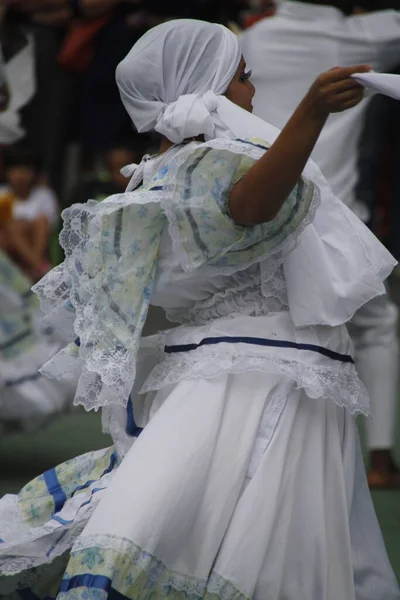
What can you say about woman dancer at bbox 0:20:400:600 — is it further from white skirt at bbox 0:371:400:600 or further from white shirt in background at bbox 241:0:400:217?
white shirt in background at bbox 241:0:400:217

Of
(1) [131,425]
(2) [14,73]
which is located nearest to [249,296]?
(1) [131,425]

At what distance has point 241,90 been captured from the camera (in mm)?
3027

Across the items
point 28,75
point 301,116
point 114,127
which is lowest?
point 114,127

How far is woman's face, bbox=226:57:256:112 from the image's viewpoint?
9.87 feet

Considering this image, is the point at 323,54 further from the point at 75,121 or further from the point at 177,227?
the point at 75,121

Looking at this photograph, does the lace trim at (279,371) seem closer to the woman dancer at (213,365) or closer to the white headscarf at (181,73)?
the woman dancer at (213,365)

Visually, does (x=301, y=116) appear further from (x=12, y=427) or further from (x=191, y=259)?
(x=12, y=427)

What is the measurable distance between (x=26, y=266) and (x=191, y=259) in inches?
206

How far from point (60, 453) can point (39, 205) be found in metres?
4.33

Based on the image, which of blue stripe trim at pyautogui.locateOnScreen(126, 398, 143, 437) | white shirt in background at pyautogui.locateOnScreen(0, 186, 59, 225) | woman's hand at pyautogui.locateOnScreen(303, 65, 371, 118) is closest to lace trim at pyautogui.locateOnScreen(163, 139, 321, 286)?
woman's hand at pyautogui.locateOnScreen(303, 65, 371, 118)

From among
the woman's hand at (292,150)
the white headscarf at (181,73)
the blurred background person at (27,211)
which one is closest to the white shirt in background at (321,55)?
the white headscarf at (181,73)

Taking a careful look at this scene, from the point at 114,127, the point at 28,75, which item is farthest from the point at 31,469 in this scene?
the point at 114,127

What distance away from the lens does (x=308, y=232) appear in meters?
2.89

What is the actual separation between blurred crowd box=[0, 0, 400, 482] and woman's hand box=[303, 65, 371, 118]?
2.11m
